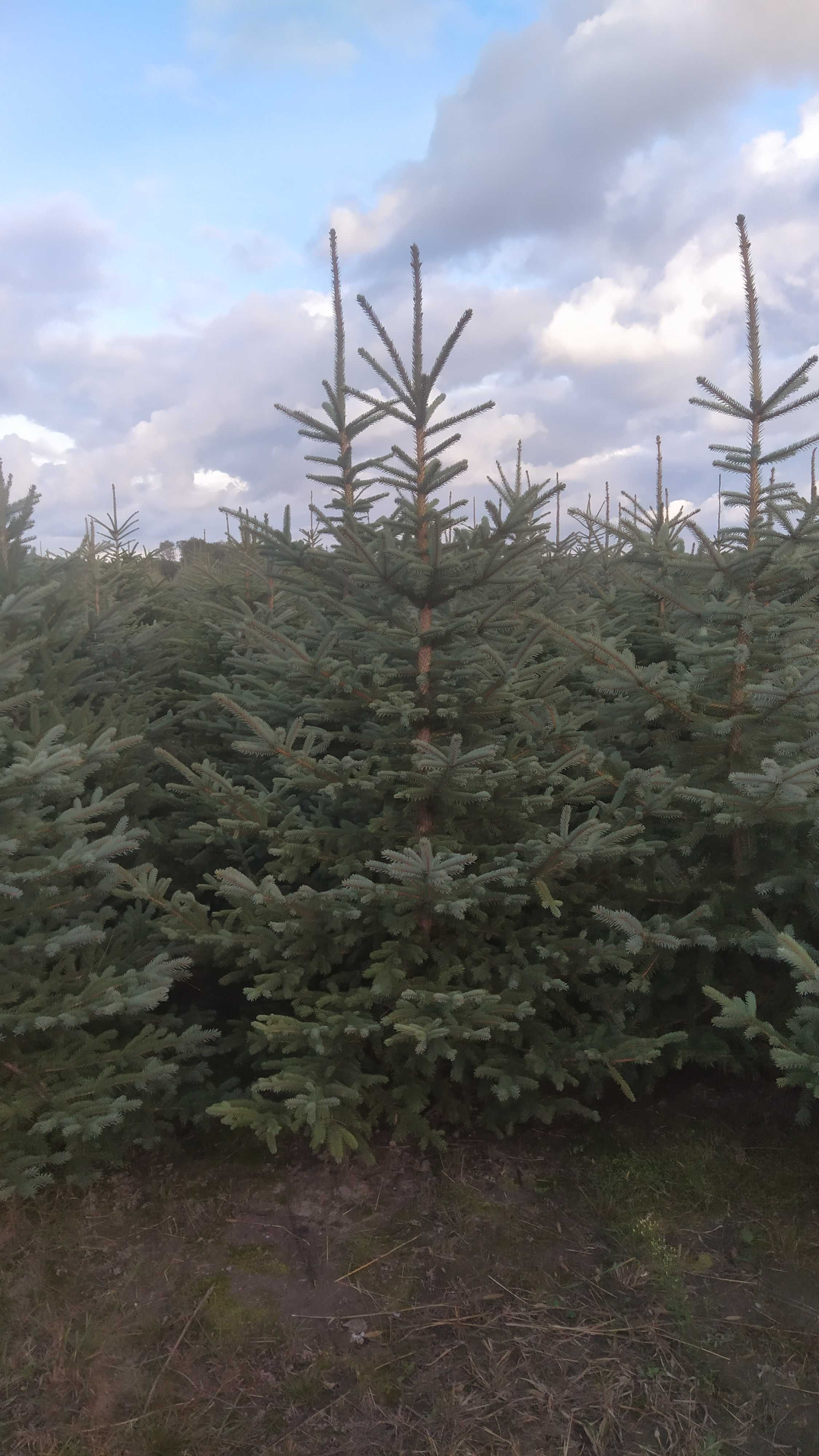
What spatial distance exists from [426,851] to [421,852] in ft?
A: 0.21

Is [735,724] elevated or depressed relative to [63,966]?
elevated

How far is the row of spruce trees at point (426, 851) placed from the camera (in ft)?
12.0

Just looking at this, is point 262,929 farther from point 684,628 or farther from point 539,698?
point 684,628

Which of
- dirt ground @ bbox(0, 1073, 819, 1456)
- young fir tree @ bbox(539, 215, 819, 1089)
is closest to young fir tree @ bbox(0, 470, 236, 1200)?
dirt ground @ bbox(0, 1073, 819, 1456)

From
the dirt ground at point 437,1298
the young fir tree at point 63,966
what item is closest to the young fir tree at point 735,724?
the dirt ground at point 437,1298

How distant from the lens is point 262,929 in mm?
3977

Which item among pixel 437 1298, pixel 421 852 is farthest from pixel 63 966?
pixel 437 1298

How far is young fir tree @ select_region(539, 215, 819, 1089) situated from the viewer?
3875 millimetres

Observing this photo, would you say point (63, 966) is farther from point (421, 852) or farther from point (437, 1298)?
point (437, 1298)

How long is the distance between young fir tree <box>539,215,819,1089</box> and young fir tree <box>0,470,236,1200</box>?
92.5 inches

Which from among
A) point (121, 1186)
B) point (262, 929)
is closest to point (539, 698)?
point (262, 929)

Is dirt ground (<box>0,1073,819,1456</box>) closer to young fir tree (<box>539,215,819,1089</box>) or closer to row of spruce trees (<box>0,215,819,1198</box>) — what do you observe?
row of spruce trees (<box>0,215,819,1198</box>)

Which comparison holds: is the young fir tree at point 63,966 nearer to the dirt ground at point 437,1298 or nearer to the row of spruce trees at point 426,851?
the row of spruce trees at point 426,851

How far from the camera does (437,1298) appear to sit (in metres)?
3.44
